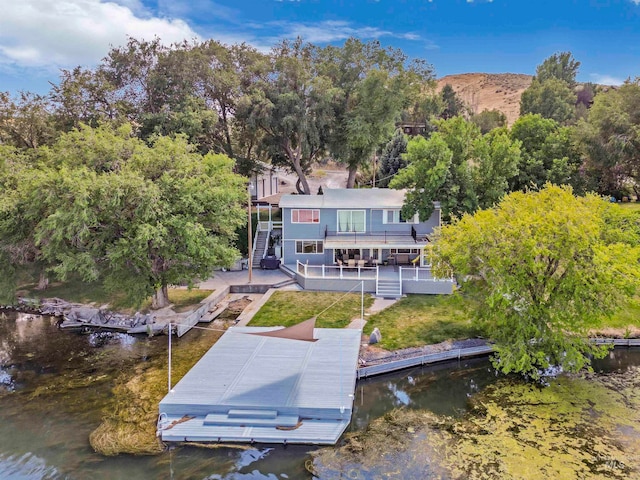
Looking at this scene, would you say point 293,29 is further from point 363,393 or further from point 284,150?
point 363,393

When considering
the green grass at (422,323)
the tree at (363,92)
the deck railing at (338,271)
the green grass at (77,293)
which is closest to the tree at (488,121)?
the tree at (363,92)

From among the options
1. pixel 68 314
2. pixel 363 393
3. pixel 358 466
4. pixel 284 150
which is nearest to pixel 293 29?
pixel 284 150

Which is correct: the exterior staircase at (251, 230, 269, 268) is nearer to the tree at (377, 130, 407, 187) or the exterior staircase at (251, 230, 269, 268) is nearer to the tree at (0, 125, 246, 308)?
the tree at (0, 125, 246, 308)

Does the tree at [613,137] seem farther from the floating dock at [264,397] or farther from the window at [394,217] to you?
the floating dock at [264,397]

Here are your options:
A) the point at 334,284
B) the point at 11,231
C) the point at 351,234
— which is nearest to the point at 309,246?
the point at 351,234

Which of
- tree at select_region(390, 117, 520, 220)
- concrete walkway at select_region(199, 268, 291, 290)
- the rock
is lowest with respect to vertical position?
the rock

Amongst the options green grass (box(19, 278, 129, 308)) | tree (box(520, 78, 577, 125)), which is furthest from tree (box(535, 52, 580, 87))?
green grass (box(19, 278, 129, 308))
